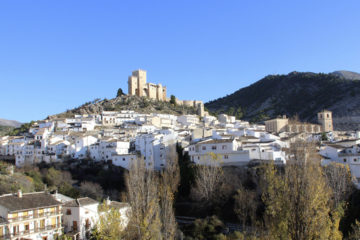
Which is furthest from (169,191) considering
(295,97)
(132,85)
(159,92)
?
(295,97)

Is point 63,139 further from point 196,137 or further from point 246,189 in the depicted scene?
point 246,189

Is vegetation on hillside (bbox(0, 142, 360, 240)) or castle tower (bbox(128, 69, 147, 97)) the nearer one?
vegetation on hillside (bbox(0, 142, 360, 240))

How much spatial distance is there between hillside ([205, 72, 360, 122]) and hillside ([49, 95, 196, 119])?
24777 millimetres

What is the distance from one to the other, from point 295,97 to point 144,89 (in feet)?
169

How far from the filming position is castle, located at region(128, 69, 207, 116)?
3954 inches

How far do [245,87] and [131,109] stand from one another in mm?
83142

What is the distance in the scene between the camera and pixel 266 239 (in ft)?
52.9

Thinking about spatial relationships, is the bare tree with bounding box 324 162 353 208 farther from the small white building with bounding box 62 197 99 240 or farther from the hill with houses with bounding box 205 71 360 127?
the hill with houses with bounding box 205 71 360 127

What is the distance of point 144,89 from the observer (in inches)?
4001

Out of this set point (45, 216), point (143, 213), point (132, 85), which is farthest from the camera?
point (132, 85)

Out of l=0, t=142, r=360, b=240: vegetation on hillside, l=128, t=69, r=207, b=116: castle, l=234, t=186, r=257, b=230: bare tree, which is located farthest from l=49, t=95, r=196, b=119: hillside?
l=234, t=186, r=257, b=230: bare tree

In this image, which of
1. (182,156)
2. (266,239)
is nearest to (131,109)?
(182,156)

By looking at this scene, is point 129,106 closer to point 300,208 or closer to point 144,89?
point 144,89

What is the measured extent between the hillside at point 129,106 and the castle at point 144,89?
4.52 m
